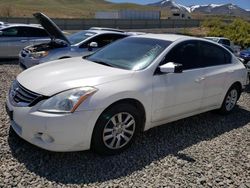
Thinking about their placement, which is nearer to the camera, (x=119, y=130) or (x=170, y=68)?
(x=119, y=130)

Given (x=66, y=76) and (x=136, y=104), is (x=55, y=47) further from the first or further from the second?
(x=136, y=104)

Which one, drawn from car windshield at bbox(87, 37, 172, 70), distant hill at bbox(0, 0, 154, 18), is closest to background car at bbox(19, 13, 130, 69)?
car windshield at bbox(87, 37, 172, 70)

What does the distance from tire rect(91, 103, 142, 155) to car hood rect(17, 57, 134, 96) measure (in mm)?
396

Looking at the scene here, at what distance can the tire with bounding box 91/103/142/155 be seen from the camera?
363cm

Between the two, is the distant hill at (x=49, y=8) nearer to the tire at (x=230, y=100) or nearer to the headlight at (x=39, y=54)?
the headlight at (x=39, y=54)

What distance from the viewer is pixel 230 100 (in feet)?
18.8

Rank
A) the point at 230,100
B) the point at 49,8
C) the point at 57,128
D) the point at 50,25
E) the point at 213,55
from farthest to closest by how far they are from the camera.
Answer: the point at 49,8 → the point at 50,25 → the point at 230,100 → the point at 213,55 → the point at 57,128

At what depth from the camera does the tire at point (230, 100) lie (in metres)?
5.61

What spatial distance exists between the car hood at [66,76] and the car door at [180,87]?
52 cm

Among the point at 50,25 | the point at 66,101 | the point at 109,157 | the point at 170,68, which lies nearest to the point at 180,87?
the point at 170,68

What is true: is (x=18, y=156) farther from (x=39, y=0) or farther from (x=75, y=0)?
(x=75, y=0)

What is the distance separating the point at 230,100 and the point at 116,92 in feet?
9.61

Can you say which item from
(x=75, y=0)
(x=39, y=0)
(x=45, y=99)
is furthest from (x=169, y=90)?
(x=75, y=0)

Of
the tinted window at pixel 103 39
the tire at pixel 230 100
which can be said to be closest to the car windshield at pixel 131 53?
the tire at pixel 230 100
